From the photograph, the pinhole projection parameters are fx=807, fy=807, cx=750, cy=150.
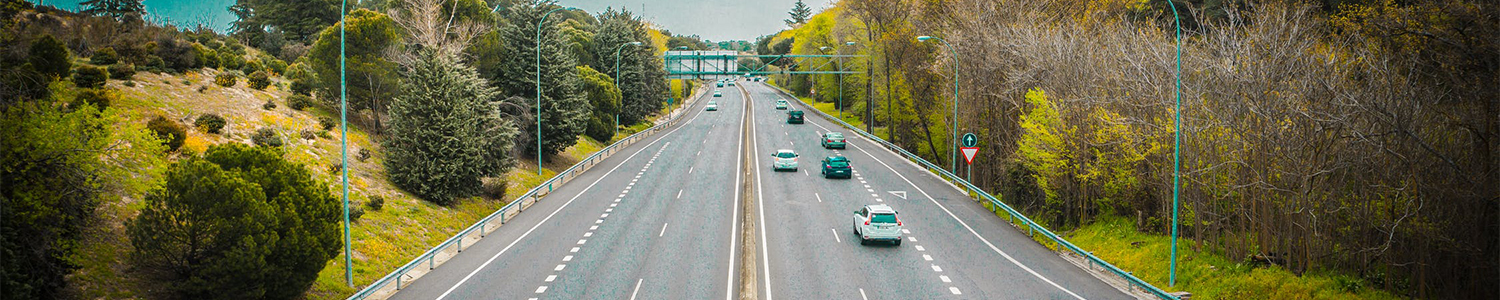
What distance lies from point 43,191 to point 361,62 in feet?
75.9

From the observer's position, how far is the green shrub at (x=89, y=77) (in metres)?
27.1

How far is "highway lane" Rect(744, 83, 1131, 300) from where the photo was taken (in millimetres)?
20972

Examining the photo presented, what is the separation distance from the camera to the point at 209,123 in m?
27.6

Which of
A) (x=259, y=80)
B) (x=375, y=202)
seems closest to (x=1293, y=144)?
(x=375, y=202)

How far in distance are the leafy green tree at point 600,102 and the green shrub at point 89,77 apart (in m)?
32.7

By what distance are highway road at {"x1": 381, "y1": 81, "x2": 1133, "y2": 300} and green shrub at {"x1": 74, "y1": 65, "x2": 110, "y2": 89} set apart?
Result: 1415 centimetres

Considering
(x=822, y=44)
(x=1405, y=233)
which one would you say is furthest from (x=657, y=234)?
(x=822, y=44)

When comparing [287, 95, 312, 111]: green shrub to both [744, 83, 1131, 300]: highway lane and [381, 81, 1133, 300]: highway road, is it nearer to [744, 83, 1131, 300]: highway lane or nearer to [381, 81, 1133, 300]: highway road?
[381, 81, 1133, 300]: highway road

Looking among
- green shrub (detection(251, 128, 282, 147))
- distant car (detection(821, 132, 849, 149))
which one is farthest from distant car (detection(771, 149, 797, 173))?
green shrub (detection(251, 128, 282, 147))

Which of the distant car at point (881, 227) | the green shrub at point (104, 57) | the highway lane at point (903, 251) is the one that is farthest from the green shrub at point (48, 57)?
the distant car at point (881, 227)

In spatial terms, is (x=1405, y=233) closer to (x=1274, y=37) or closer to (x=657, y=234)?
(x=1274, y=37)

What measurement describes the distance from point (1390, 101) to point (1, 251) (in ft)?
87.3

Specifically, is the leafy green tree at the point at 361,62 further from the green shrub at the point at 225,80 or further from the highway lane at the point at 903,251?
the highway lane at the point at 903,251

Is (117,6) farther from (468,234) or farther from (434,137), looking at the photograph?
(468,234)
